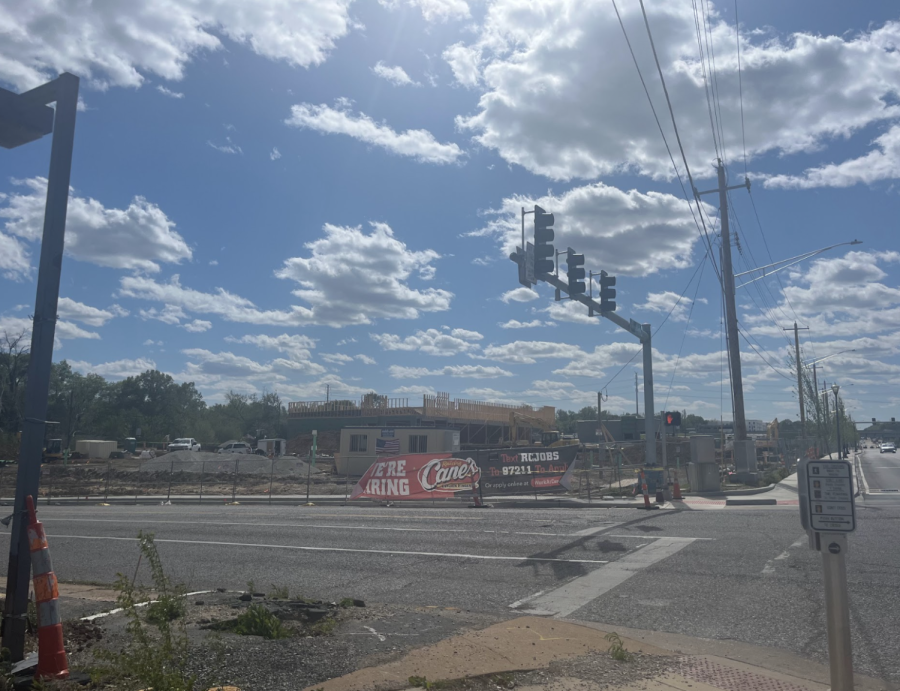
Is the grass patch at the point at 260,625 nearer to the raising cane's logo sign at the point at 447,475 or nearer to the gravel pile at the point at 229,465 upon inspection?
the raising cane's logo sign at the point at 447,475

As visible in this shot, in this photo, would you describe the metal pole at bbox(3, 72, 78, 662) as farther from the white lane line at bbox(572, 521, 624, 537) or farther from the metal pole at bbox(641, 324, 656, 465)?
the metal pole at bbox(641, 324, 656, 465)

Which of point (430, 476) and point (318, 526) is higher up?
point (430, 476)

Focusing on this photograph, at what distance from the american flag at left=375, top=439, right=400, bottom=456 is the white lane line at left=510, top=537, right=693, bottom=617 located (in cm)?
3063

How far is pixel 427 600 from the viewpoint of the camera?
9.27 meters

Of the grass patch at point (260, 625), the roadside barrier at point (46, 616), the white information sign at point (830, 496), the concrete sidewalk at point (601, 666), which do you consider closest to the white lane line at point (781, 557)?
the concrete sidewalk at point (601, 666)

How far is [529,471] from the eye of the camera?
83.8ft

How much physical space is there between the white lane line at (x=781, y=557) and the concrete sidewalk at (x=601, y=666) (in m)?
3.78

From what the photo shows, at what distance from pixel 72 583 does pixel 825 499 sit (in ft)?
32.0

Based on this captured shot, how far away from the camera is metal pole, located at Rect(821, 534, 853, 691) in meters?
4.87

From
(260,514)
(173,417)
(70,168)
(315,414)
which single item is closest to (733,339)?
(260,514)

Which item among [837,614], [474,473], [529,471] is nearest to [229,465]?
[474,473]

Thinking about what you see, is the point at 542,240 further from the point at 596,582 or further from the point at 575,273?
the point at 596,582

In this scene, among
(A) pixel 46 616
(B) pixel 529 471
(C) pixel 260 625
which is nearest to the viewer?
(A) pixel 46 616

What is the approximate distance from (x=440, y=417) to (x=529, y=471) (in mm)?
34469
